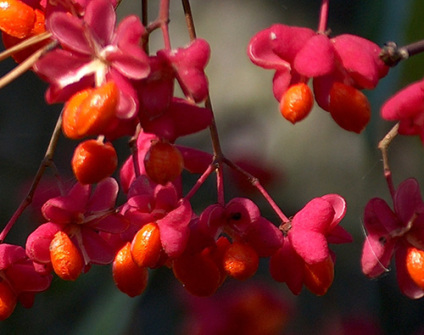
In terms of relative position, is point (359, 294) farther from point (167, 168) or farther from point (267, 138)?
point (167, 168)

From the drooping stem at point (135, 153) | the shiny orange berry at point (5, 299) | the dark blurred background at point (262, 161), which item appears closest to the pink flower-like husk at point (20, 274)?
the shiny orange berry at point (5, 299)

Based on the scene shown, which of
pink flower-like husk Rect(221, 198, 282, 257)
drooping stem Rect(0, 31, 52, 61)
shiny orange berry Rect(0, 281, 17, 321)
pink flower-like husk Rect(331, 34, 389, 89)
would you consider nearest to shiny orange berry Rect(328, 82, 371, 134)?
pink flower-like husk Rect(331, 34, 389, 89)

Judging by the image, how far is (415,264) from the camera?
696mm

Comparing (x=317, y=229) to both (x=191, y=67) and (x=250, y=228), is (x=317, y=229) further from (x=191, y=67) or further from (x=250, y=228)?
(x=191, y=67)

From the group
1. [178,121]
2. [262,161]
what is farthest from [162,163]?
[262,161]

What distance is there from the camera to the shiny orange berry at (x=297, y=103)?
0.62m

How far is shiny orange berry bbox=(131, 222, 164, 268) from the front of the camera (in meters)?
0.66

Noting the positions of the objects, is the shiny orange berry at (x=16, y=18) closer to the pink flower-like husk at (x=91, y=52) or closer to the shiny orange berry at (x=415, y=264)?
the pink flower-like husk at (x=91, y=52)

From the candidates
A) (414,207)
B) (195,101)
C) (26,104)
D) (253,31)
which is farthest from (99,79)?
(26,104)

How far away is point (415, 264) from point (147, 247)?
0.23 meters

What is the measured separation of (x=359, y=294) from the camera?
1247mm

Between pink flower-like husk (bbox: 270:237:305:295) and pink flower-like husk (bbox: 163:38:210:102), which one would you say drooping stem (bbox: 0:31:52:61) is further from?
pink flower-like husk (bbox: 270:237:305:295)

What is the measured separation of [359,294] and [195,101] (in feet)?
2.37

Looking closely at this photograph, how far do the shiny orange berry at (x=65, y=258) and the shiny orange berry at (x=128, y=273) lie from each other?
1.2 inches
